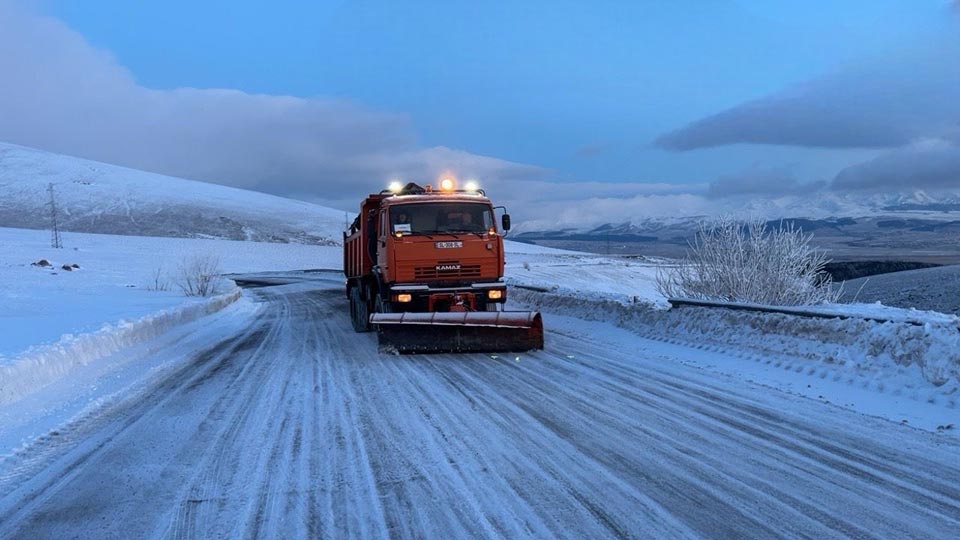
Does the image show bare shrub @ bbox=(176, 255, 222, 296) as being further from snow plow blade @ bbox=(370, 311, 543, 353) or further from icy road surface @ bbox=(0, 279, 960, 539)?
icy road surface @ bbox=(0, 279, 960, 539)

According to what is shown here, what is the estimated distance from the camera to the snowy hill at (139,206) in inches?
4075

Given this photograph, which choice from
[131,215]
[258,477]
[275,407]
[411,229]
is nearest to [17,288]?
[411,229]

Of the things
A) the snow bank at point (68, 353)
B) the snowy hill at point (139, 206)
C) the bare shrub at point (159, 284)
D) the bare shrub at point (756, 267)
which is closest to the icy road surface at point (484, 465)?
the snow bank at point (68, 353)

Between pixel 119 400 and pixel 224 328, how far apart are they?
984 cm

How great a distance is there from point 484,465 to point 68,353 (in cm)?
768

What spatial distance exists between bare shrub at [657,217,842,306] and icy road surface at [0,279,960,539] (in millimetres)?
8724

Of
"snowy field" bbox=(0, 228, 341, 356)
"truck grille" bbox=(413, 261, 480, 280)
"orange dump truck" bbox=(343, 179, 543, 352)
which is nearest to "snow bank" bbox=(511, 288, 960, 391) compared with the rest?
"orange dump truck" bbox=(343, 179, 543, 352)

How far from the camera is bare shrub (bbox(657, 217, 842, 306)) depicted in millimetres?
17547

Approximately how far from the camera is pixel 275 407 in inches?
322

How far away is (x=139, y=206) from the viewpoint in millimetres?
112688

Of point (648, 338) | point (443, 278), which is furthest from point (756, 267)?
point (443, 278)

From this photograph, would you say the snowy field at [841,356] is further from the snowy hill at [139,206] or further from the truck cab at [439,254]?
the snowy hill at [139,206]

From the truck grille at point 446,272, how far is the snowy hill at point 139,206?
93.3m

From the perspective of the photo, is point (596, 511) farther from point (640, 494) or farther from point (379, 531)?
point (379, 531)
